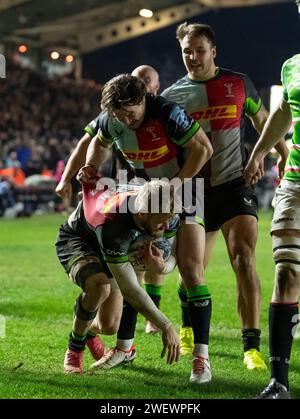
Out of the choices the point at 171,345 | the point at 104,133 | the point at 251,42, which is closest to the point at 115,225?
the point at 171,345

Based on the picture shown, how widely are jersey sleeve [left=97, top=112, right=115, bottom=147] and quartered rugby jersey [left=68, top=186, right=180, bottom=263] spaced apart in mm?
515

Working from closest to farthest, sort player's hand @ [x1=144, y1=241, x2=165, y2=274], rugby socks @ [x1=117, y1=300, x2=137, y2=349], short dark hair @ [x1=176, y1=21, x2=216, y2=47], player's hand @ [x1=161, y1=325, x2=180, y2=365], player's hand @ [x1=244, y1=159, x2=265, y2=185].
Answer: player's hand @ [x1=161, y1=325, x2=180, y2=365] < player's hand @ [x1=144, y1=241, x2=165, y2=274] < player's hand @ [x1=244, y1=159, x2=265, y2=185] < rugby socks @ [x1=117, y1=300, x2=137, y2=349] < short dark hair @ [x1=176, y1=21, x2=216, y2=47]

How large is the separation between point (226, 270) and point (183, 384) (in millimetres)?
7351

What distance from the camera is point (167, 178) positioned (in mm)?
5859

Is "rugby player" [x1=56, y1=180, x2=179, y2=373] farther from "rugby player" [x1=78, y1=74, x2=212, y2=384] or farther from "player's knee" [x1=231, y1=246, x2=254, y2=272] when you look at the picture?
"player's knee" [x1=231, y1=246, x2=254, y2=272]

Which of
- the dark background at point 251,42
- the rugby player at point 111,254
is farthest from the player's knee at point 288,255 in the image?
the dark background at point 251,42

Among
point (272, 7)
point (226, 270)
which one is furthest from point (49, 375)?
point (272, 7)

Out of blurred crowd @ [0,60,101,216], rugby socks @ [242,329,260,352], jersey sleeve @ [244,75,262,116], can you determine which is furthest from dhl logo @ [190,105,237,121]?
blurred crowd @ [0,60,101,216]

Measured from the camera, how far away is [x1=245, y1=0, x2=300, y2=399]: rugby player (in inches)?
188

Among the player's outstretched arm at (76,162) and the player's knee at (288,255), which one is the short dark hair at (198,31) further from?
the player's knee at (288,255)

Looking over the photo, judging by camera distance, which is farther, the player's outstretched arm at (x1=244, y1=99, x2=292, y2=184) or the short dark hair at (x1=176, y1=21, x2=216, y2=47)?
the short dark hair at (x1=176, y1=21, x2=216, y2=47)

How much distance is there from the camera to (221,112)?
21.2 ft
